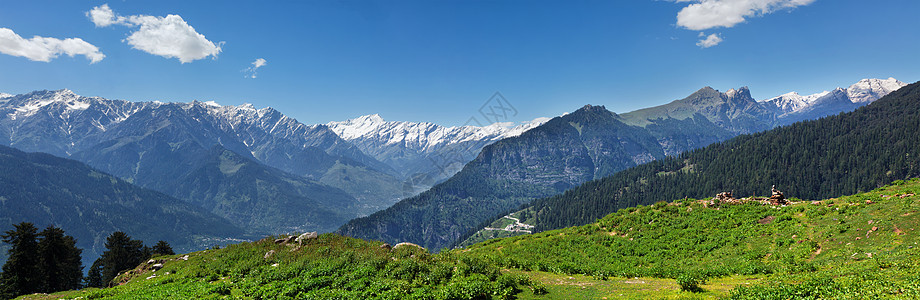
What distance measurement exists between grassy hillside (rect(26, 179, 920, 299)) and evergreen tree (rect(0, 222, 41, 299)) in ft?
95.2

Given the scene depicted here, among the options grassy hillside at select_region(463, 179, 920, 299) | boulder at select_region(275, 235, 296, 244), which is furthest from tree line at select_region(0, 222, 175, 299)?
grassy hillside at select_region(463, 179, 920, 299)

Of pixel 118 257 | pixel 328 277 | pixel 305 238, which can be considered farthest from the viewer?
pixel 118 257

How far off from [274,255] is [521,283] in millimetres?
25848

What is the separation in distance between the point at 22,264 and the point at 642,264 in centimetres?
8719

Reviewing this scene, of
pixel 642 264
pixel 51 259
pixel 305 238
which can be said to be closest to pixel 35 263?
pixel 51 259

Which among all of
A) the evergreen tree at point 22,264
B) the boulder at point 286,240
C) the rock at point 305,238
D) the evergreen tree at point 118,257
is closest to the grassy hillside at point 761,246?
the rock at point 305,238

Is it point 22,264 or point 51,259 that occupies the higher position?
point 51,259

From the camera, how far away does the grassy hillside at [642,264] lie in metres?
22.2

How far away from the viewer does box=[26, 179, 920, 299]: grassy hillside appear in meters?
22.2

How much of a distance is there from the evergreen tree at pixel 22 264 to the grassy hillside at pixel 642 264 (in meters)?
29.0

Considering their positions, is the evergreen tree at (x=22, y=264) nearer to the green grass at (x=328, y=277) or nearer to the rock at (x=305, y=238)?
the green grass at (x=328, y=277)

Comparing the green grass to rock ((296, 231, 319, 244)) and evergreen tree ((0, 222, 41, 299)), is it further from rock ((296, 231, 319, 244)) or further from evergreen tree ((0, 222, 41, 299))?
evergreen tree ((0, 222, 41, 299))

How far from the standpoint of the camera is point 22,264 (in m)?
55.5

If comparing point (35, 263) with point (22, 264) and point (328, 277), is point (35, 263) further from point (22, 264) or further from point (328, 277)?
point (328, 277)
